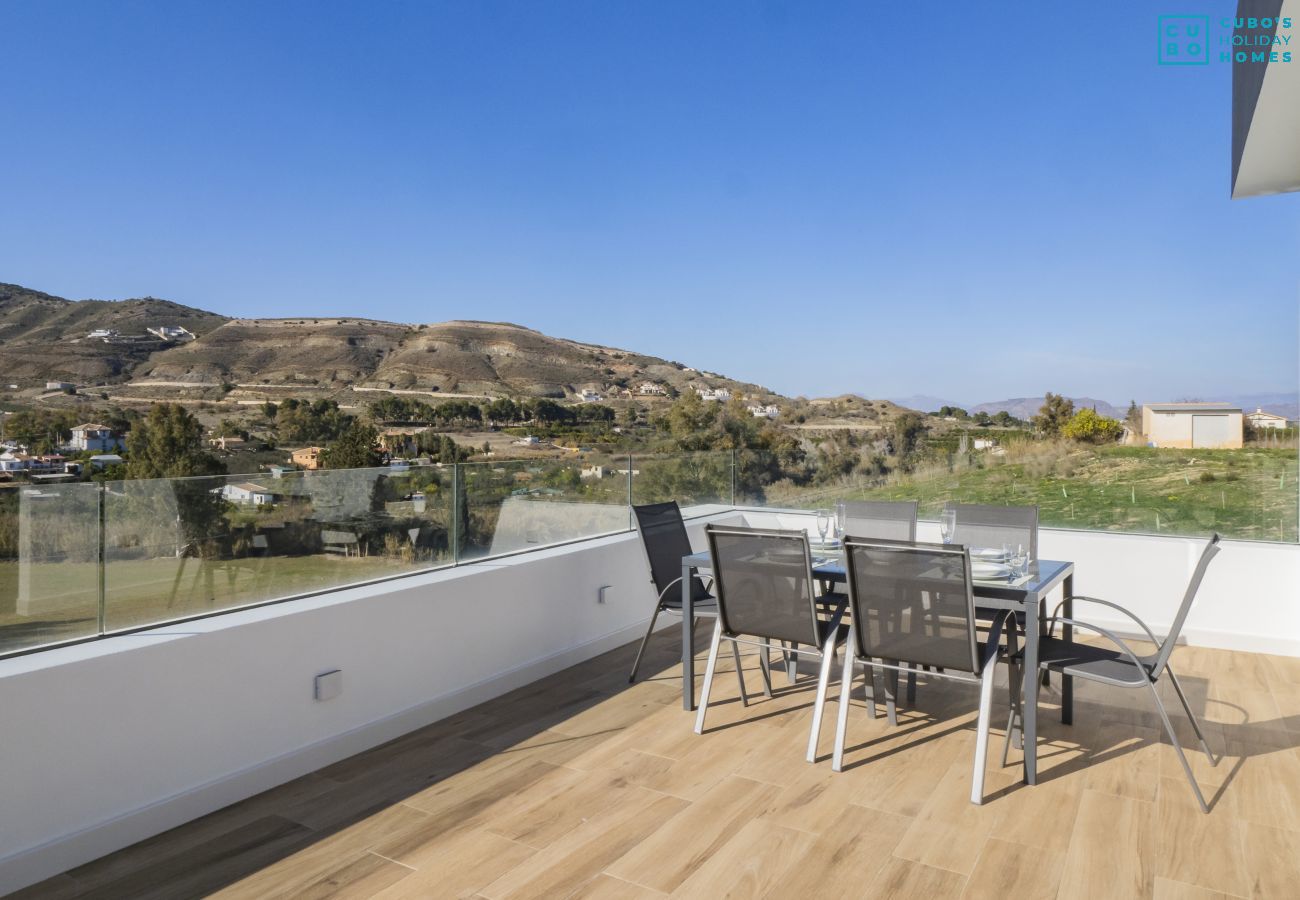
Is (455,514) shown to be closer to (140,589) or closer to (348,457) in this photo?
(348,457)

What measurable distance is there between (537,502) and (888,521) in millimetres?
2158

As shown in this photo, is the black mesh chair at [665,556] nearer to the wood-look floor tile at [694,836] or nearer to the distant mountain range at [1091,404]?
the wood-look floor tile at [694,836]

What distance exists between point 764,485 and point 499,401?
1330 centimetres

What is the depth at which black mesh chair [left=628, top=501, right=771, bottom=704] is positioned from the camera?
4.30 meters

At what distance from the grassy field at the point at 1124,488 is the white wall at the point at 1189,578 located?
24 cm

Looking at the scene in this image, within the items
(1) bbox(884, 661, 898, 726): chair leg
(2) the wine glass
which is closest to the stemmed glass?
(2) the wine glass

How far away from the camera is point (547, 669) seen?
4559mm

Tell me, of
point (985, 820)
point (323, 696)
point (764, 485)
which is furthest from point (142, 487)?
point (764, 485)

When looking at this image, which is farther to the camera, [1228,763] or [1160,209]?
[1160,209]

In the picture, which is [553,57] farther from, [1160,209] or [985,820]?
[985,820]

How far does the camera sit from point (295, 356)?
70.0 feet

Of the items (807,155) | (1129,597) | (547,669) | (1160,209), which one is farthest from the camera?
(807,155)

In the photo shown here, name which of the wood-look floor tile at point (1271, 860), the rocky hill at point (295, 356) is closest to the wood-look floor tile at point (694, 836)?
the wood-look floor tile at point (1271, 860)

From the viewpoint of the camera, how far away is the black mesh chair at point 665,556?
14.1ft
